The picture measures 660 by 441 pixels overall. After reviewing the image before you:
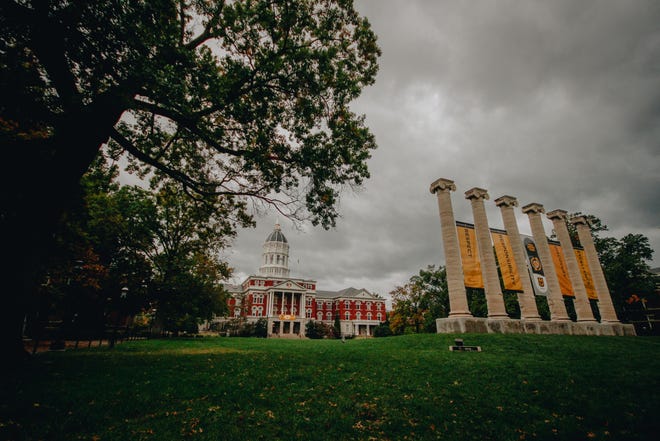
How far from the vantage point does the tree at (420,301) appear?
40.8 m

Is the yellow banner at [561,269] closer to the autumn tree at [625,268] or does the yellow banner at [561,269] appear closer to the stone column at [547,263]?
the stone column at [547,263]

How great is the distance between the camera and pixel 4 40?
6.37m

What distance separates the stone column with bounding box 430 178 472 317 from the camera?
20781 millimetres

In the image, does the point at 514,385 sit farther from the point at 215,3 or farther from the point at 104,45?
the point at 215,3

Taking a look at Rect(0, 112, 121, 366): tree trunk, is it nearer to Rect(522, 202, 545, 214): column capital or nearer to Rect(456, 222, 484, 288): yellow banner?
Rect(456, 222, 484, 288): yellow banner

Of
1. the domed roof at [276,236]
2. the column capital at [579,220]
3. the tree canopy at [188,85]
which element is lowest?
the tree canopy at [188,85]

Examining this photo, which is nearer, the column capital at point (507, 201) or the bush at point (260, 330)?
the column capital at point (507, 201)

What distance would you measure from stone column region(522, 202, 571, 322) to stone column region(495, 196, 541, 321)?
6.44 ft

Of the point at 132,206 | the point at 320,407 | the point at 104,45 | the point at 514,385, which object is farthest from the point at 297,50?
the point at 132,206

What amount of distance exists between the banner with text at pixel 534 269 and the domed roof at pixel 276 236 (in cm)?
6949

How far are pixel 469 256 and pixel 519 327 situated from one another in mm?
6839

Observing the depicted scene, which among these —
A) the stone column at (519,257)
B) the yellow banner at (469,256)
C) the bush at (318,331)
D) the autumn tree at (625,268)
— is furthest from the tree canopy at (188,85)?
the bush at (318,331)

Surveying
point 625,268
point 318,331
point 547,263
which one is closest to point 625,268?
point 625,268

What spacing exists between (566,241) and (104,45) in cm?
3710
